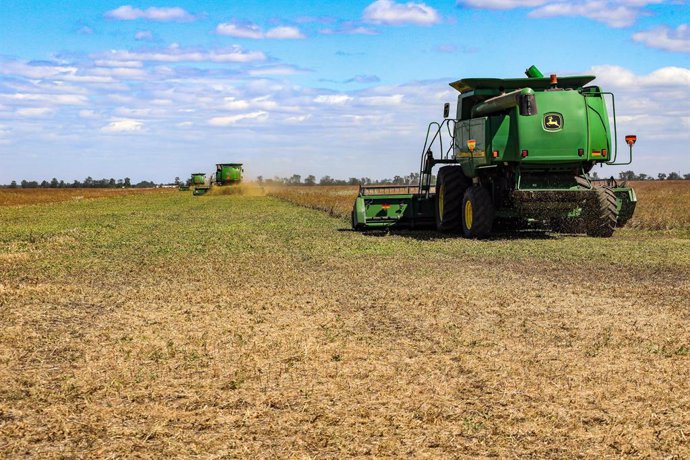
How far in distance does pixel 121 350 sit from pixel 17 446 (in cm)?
246

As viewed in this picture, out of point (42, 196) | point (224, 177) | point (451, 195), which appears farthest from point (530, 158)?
point (42, 196)

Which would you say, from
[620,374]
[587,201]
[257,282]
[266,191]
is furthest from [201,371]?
[266,191]

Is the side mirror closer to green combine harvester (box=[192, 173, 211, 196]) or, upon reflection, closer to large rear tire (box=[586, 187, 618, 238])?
large rear tire (box=[586, 187, 618, 238])

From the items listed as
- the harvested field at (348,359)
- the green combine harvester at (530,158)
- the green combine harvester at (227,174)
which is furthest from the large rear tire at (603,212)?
the green combine harvester at (227,174)

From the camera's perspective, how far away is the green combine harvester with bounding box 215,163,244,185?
67.7 m

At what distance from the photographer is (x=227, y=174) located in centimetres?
6775

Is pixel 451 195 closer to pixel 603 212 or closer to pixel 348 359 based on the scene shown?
pixel 603 212

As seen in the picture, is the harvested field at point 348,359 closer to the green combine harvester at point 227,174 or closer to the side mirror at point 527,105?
the side mirror at point 527,105

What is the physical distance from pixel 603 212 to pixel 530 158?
2.30 m

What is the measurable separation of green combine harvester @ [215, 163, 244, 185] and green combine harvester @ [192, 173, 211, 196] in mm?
1183

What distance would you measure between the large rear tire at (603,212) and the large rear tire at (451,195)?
115 inches

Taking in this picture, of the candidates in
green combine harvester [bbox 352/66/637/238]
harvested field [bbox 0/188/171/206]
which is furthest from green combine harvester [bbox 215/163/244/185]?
green combine harvester [bbox 352/66/637/238]

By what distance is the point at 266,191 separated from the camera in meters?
69.5

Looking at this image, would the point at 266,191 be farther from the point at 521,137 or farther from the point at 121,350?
the point at 121,350
